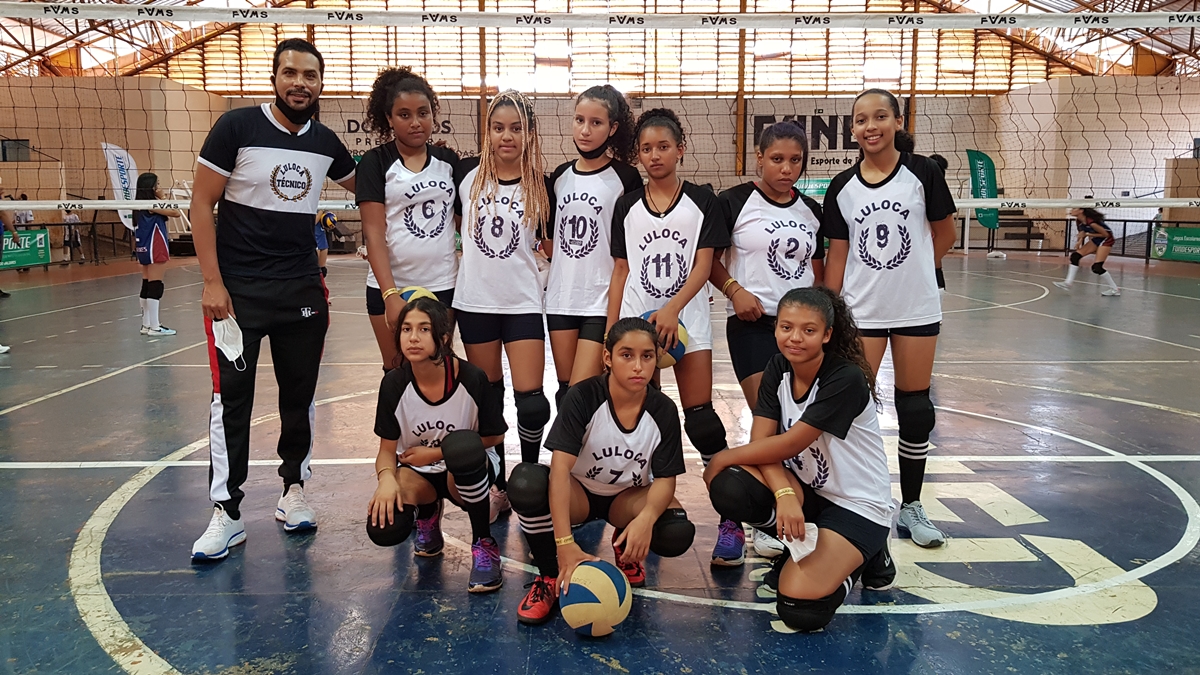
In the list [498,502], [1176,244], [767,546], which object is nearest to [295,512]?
[498,502]

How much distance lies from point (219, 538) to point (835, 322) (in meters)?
2.22

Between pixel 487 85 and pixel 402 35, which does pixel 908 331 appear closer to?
pixel 487 85

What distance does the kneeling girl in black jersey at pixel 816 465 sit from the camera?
7.90 ft

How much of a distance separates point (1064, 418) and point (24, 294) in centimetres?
1252

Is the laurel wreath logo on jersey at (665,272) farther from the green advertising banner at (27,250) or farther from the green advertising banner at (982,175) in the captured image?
the green advertising banner at (27,250)

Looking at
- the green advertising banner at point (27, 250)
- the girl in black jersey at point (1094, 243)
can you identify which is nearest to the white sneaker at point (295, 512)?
the girl in black jersey at point (1094, 243)

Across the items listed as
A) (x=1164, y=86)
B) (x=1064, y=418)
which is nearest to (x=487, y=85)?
(x=1164, y=86)

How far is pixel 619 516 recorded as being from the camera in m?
2.68

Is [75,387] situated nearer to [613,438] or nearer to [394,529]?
[394,529]

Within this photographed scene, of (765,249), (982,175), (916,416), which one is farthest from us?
(982,175)

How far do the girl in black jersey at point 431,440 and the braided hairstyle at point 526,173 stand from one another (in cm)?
52

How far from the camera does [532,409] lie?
3105mm

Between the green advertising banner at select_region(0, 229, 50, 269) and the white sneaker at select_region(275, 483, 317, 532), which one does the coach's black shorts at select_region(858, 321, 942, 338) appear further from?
the green advertising banner at select_region(0, 229, 50, 269)

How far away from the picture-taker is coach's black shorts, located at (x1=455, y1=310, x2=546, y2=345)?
3.11 m
